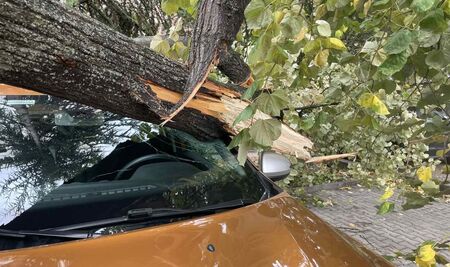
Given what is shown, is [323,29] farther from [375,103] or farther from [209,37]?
[209,37]

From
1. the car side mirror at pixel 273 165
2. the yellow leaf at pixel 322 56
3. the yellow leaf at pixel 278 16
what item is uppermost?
the yellow leaf at pixel 278 16

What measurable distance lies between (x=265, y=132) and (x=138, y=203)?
0.72 meters

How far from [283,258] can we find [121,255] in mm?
627

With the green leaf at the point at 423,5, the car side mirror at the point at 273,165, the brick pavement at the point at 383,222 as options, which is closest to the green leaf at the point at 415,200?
the car side mirror at the point at 273,165

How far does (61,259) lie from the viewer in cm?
164

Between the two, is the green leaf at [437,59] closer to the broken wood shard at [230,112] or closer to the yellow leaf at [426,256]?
the broken wood shard at [230,112]

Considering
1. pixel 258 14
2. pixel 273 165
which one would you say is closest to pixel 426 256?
pixel 273 165

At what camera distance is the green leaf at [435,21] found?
58.2 inches

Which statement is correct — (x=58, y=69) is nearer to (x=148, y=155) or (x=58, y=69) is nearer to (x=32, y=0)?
(x=32, y=0)

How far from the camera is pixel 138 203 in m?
2.06

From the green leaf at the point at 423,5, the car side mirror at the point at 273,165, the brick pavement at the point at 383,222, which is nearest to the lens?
the green leaf at the point at 423,5

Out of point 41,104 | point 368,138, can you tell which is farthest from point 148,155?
point 368,138

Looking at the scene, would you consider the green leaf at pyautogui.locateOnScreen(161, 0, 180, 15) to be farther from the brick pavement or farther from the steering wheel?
the brick pavement

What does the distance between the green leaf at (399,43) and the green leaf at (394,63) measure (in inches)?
1.5
